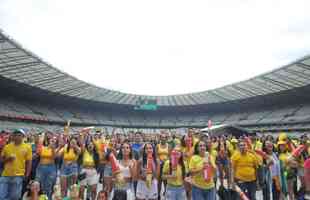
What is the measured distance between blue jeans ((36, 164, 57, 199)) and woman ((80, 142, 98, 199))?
95 centimetres

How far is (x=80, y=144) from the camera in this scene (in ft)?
25.0

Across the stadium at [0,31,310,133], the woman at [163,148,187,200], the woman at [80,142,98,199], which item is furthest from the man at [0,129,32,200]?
the stadium at [0,31,310,133]

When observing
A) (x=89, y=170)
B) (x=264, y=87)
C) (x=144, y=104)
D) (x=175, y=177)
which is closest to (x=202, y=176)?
(x=175, y=177)

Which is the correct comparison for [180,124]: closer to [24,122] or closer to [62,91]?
[62,91]

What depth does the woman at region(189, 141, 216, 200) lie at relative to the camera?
5102 mm

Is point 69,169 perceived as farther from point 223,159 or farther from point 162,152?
point 223,159

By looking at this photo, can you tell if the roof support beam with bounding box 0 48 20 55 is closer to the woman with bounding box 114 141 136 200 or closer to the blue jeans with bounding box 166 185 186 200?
the woman with bounding box 114 141 136 200

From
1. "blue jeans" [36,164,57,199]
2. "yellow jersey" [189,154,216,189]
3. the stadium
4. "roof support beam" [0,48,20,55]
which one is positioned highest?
"roof support beam" [0,48,20,55]

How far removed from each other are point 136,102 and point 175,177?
4789 cm

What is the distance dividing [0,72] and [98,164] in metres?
23.0

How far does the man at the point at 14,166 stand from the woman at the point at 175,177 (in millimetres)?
3214

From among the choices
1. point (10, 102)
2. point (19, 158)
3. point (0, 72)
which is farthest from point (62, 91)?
point (19, 158)

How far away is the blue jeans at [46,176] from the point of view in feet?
22.3

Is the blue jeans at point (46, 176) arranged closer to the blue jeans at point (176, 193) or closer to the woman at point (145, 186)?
the woman at point (145, 186)
